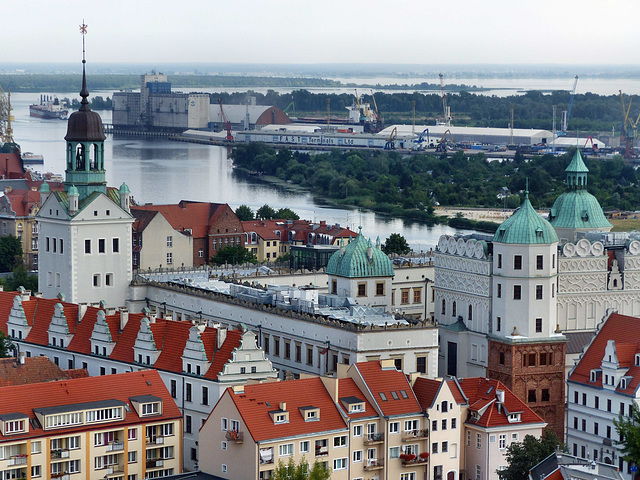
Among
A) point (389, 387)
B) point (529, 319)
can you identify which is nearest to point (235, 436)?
point (389, 387)

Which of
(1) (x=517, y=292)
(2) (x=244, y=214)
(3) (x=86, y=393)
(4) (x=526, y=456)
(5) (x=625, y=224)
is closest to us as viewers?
(4) (x=526, y=456)

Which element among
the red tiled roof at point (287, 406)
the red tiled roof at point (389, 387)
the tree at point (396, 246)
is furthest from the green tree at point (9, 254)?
the red tiled roof at point (287, 406)

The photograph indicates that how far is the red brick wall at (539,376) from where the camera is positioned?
152ft

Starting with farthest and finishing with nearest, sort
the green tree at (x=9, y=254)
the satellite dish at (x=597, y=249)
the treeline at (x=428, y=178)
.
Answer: the treeline at (x=428, y=178) < the green tree at (x=9, y=254) < the satellite dish at (x=597, y=249)

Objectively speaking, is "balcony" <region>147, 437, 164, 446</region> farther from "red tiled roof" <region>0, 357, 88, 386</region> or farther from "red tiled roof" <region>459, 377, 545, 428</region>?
"red tiled roof" <region>459, 377, 545, 428</region>

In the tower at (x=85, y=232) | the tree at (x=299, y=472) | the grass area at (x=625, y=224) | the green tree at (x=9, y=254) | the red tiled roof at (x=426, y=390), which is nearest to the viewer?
the tree at (x=299, y=472)

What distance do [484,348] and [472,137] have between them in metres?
143

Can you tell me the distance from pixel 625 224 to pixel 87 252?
51.2 meters

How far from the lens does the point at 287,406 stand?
3700 centimetres

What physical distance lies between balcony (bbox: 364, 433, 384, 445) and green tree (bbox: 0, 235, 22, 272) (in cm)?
4126

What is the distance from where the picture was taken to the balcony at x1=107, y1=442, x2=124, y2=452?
3744 centimetres

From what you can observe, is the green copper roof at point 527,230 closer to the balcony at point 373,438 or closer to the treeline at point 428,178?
the balcony at point 373,438

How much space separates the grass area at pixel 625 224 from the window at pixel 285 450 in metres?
60.8

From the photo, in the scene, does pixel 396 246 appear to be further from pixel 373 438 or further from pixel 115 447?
pixel 115 447
